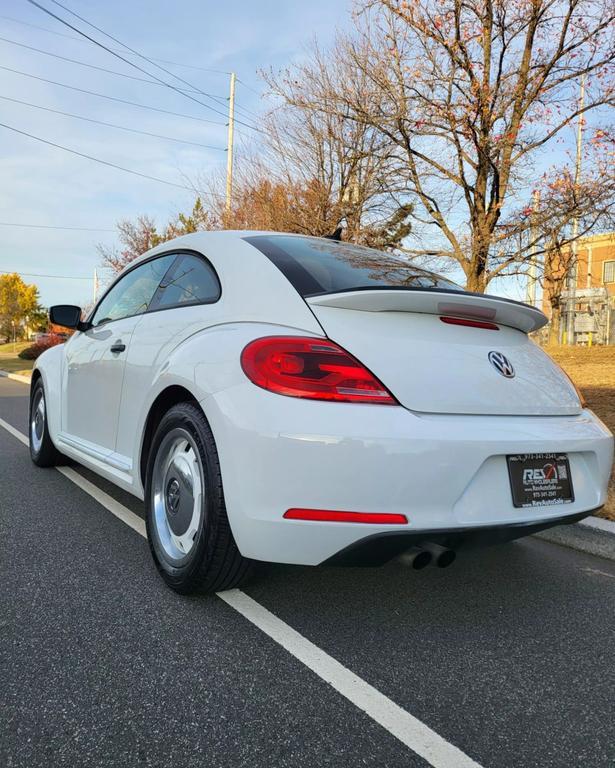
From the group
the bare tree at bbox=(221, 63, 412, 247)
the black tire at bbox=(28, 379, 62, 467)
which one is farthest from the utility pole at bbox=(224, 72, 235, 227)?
the black tire at bbox=(28, 379, 62, 467)

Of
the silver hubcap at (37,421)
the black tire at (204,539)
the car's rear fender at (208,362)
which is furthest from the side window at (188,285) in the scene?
the silver hubcap at (37,421)

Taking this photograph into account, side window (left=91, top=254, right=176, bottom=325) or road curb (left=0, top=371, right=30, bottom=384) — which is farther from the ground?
side window (left=91, top=254, right=176, bottom=325)

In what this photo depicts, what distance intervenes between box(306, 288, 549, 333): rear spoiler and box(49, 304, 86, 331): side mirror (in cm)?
270

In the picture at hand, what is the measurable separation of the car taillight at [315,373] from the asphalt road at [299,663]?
0.95 metres

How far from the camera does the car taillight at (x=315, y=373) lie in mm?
2189

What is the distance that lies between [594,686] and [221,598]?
146cm

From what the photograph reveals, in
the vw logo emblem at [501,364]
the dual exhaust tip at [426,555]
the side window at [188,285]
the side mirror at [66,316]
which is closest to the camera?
the dual exhaust tip at [426,555]

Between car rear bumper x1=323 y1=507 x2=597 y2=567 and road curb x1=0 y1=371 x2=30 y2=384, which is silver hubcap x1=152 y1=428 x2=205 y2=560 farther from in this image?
road curb x1=0 y1=371 x2=30 y2=384

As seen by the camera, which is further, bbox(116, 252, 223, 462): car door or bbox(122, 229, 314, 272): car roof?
bbox(122, 229, 314, 272): car roof

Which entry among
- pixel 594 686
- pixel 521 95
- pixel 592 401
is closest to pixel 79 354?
pixel 594 686

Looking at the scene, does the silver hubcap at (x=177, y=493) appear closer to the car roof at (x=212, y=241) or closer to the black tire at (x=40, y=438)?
the car roof at (x=212, y=241)

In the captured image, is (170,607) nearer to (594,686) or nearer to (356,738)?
(356,738)

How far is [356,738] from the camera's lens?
1803 millimetres

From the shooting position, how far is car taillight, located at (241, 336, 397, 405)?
86.2 inches
